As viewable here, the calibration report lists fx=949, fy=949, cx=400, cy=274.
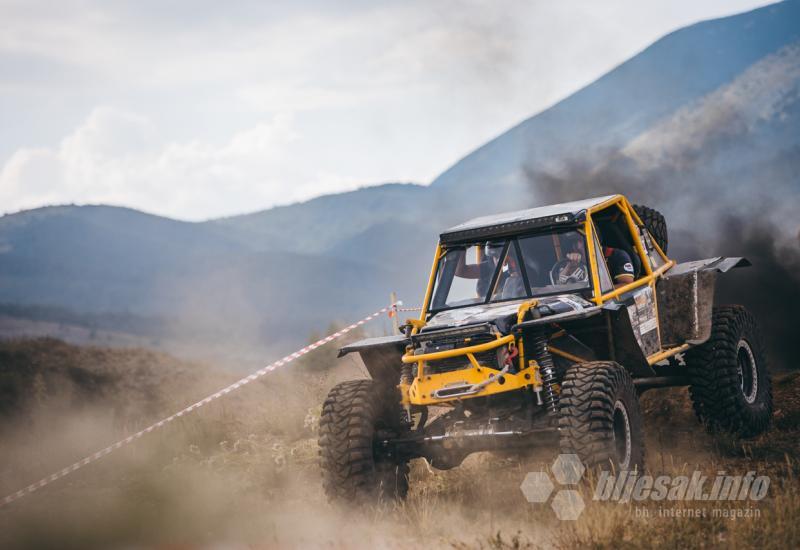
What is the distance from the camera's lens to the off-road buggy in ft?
23.2

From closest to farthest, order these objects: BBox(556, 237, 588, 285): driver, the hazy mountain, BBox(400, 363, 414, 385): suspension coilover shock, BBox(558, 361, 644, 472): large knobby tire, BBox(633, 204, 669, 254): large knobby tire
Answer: BBox(558, 361, 644, 472): large knobby tire
BBox(400, 363, 414, 385): suspension coilover shock
BBox(556, 237, 588, 285): driver
BBox(633, 204, 669, 254): large knobby tire
the hazy mountain

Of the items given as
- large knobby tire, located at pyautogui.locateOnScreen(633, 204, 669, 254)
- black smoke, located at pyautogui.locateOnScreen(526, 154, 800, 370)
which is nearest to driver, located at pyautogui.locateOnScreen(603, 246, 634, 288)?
large knobby tire, located at pyautogui.locateOnScreen(633, 204, 669, 254)

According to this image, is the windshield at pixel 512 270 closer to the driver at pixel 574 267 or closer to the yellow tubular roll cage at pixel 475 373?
the driver at pixel 574 267

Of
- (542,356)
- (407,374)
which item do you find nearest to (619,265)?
(542,356)

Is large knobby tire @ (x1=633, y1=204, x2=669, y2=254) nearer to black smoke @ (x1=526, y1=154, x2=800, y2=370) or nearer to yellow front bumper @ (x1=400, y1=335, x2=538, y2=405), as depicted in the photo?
yellow front bumper @ (x1=400, y1=335, x2=538, y2=405)

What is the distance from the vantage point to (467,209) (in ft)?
398

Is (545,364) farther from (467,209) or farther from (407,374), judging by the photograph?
(467,209)

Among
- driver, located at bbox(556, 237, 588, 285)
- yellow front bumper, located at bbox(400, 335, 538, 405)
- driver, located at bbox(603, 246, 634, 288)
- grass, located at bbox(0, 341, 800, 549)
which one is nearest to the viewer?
grass, located at bbox(0, 341, 800, 549)

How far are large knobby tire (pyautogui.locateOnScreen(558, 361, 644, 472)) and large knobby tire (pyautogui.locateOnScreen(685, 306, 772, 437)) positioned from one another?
1.98m

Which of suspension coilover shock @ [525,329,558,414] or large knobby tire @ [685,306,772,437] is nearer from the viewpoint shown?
suspension coilover shock @ [525,329,558,414]

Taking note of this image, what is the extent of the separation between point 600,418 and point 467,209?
115391 millimetres

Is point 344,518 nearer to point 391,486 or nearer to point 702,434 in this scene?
point 391,486

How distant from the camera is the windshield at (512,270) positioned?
810 cm

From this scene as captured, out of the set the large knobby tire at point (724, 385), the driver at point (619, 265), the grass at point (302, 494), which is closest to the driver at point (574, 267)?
the driver at point (619, 265)
